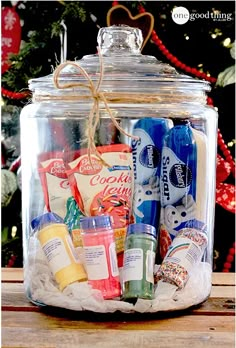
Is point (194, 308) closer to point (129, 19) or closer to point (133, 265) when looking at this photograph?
point (133, 265)

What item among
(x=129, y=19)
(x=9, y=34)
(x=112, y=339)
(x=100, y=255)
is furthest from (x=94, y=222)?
(x=9, y=34)

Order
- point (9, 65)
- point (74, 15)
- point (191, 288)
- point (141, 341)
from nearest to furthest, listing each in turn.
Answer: point (141, 341)
point (191, 288)
point (74, 15)
point (9, 65)

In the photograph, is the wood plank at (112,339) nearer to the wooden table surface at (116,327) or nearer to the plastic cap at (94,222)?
the wooden table surface at (116,327)

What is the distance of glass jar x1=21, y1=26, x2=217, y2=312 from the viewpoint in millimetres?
933

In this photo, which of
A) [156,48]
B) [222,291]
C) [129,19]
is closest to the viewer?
[222,291]

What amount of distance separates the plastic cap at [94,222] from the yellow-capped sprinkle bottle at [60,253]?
4 cm

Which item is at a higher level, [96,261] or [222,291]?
[96,261]

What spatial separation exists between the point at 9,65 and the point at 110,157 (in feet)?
2.17

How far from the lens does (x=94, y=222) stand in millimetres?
884

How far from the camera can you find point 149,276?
0.89m

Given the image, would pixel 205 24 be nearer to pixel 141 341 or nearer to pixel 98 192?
pixel 98 192

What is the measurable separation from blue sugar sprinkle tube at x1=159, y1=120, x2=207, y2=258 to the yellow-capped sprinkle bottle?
5.1 inches

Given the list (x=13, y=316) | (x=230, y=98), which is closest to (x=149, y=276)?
(x=13, y=316)

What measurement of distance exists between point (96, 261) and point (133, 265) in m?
0.05
